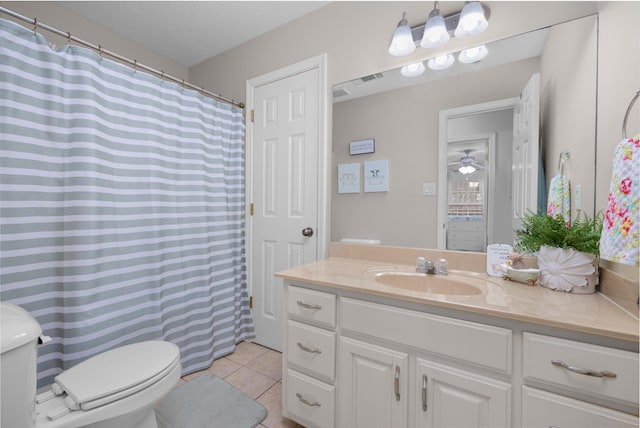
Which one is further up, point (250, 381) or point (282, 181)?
point (282, 181)

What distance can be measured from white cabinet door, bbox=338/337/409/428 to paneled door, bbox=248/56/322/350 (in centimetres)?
83

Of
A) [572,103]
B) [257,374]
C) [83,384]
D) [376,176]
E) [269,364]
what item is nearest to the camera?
[83,384]

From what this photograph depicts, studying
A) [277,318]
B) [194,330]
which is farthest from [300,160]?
[194,330]

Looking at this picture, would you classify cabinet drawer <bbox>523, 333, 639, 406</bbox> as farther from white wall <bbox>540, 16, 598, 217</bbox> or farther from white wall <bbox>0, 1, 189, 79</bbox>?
white wall <bbox>0, 1, 189, 79</bbox>

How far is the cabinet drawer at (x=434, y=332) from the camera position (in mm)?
846

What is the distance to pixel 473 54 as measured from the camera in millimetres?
1354

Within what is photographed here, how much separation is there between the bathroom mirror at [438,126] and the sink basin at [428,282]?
0.76ft

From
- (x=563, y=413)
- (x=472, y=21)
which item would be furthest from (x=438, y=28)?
(x=563, y=413)

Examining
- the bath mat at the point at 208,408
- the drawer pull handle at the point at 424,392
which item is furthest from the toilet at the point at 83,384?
the drawer pull handle at the point at 424,392

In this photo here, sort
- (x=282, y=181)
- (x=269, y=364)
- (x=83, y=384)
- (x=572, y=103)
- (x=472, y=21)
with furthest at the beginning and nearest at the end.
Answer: (x=282, y=181), (x=269, y=364), (x=472, y=21), (x=572, y=103), (x=83, y=384)

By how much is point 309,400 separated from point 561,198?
1.44m

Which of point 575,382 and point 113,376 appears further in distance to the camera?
point 113,376

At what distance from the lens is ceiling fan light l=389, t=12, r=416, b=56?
142 centimetres

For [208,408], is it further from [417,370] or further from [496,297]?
[496,297]
